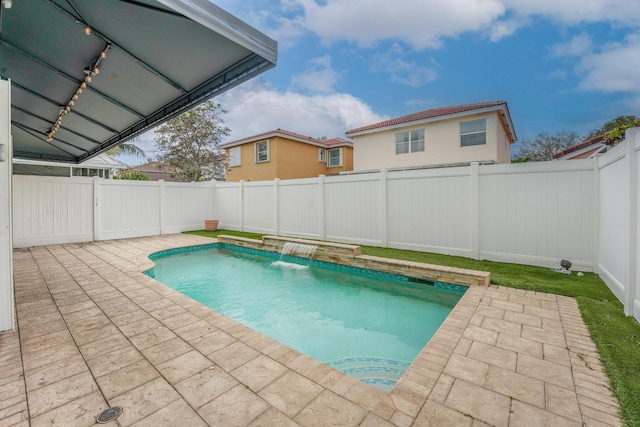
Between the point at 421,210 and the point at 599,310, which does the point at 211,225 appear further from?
the point at 599,310

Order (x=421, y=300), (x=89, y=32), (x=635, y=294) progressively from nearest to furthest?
(x=635, y=294) → (x=89, y=32) → (x=421, y=300)

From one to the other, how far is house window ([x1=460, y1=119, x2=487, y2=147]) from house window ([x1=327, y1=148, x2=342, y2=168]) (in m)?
8.69

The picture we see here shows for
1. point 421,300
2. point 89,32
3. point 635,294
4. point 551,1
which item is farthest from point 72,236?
point 551,1

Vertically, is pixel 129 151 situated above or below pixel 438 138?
above

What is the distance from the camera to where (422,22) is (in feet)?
43.6

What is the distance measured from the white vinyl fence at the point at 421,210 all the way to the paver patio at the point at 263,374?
1.62 m

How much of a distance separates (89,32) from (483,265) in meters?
7.43

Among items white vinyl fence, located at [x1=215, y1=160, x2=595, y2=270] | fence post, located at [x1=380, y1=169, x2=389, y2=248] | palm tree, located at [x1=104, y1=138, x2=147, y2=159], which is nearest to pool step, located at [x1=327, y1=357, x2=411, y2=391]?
white vinyl fence, located at [x1=215, y1=160, x2=595, y2=270]

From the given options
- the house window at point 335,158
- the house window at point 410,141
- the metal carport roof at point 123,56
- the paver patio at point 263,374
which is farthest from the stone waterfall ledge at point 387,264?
the house window at point 335,158

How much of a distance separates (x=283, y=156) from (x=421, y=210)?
36.2ft

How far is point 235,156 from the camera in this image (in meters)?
18.5

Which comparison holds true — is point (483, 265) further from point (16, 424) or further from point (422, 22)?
point (422, 22)

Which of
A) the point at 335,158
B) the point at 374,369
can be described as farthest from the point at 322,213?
the point at 335,158

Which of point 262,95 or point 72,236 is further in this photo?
point 262,95
